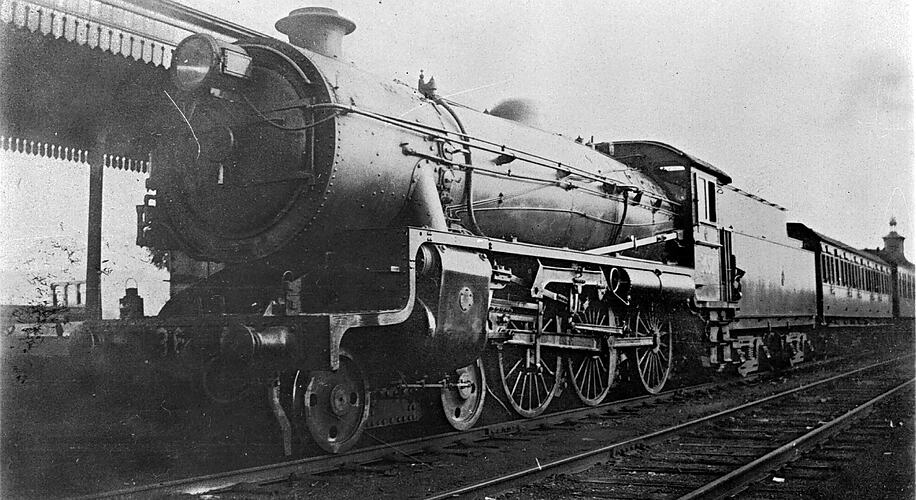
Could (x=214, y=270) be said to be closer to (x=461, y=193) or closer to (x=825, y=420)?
(x=461, y=193)

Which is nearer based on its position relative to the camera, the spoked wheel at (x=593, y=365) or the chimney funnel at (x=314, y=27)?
the chimney funnel at (x=314, y=27)

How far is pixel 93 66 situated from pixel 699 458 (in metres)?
6.95

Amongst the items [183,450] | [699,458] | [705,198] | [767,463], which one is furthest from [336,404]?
[705,198]

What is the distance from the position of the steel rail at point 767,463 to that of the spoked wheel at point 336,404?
2603mm

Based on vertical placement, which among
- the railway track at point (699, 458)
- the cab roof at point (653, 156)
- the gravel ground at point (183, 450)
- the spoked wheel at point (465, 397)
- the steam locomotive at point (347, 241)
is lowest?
the railway track at point (699, 458)

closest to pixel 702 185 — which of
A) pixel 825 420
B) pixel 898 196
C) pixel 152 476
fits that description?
pixel 825 420

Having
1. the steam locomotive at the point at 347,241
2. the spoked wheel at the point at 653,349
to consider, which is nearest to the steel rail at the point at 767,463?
the steam locomotive at the point at 347,241

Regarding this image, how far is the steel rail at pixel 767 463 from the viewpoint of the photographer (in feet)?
17.4

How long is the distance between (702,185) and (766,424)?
4688 millimetres

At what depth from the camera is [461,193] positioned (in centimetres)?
742

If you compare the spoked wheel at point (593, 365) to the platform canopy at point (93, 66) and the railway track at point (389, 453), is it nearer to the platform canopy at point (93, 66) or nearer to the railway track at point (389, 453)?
the railway track at point (389, 453)

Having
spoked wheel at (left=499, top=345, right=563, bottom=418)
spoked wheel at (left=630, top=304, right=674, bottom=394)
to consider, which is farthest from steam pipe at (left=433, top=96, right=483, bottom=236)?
spoked wheel at (left=630, top=304, right=674, bottom=394)

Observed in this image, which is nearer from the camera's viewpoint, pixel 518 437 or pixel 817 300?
pixel 518 437

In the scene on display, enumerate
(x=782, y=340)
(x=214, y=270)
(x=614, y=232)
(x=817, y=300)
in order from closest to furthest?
(x=214, y=270)
(x=614, y=232)
(x=782, y=340)
(x=817, y=300)
